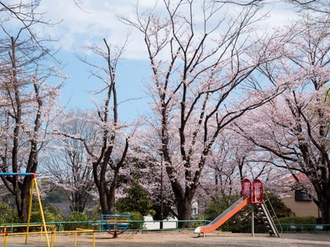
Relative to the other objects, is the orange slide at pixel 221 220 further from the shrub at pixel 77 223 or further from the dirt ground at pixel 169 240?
the shrub at pixel 77 223

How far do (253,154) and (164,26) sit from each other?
9.64 metres

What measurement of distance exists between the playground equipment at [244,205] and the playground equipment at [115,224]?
8.78 feet

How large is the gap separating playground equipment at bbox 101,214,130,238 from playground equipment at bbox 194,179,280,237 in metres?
2.67

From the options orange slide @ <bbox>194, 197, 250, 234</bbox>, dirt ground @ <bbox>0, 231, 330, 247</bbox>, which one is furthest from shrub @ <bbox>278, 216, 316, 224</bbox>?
orange slide @ <bbox>194, 197, 250, 234</bbox>

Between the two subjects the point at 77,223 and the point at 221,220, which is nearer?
the point at 221,220

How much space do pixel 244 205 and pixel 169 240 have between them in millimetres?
3941

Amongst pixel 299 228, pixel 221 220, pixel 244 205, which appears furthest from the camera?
pixel 299 228

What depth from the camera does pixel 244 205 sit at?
18.4m

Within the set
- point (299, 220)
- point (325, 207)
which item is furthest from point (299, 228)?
point (299, 220)

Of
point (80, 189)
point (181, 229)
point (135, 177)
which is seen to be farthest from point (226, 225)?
point (80, 189)

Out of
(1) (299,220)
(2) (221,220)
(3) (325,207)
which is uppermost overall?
(3) (325,207)

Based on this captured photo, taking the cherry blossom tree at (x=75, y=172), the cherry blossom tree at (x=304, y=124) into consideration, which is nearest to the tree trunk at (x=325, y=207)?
the cherry blossom tree at (x=304, y=124)

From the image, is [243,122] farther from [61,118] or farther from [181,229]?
[61,118]

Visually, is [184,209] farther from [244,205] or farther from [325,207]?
[325,207]
